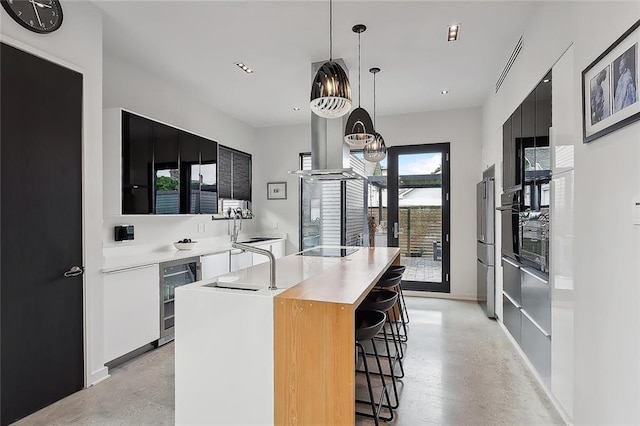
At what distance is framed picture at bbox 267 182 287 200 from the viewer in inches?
248

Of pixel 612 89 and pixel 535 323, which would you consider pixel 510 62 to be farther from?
pixel 535 323

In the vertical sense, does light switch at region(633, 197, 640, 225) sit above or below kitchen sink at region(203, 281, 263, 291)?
above

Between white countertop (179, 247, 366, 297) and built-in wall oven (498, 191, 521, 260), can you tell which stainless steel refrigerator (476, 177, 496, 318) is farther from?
white countertop (179, 247, 366, 297)

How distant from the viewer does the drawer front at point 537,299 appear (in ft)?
8.00

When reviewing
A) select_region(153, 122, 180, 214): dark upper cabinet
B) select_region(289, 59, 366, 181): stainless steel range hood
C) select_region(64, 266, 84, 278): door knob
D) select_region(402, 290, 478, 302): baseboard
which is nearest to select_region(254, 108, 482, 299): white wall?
select_region(402, 290, 478, 302): baseboard

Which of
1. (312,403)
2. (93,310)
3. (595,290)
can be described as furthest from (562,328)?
(93,310)

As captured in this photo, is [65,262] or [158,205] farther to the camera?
[158,205]

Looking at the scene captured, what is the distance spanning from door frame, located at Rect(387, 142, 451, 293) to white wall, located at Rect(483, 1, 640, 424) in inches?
126

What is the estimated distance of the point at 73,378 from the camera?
257cm

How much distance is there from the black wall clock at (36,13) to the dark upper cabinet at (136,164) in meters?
0.97

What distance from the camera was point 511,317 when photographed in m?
3.43

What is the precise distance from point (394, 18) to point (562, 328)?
2.67m

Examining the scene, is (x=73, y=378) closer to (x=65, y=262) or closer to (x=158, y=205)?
(x=65, y=262)

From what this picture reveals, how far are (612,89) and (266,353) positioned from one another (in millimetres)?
2140
